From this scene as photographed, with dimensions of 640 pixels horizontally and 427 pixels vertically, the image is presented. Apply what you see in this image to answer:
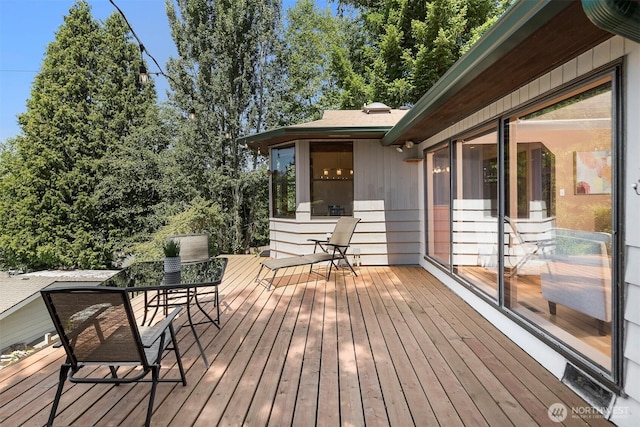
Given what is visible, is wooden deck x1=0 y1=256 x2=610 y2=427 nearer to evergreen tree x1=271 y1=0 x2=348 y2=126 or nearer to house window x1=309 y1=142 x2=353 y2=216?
house window x1=309 y1=142 x2=353 y2=216

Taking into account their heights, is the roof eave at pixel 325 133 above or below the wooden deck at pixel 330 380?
above

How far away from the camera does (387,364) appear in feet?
8.57

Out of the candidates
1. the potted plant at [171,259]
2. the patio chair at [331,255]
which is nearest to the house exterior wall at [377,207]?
the patio chair at [331,255]

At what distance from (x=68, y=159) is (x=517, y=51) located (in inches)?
595

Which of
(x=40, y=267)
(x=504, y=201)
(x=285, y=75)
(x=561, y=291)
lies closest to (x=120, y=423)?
(x=561, y=291)

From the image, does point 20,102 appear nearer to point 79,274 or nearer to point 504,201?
point 79,274

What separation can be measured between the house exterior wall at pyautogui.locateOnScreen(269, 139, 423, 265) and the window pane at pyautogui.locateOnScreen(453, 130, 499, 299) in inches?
69.7

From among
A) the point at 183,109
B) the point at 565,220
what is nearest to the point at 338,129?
the point at 565,220

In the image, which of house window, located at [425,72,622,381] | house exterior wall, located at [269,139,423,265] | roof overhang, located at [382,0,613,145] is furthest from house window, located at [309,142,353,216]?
roof overhang, located at [382,0,613,145]

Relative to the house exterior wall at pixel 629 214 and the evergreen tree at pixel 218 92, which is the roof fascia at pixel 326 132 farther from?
the evergreen tree at pixel 218 92

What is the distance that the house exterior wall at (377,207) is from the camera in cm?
647

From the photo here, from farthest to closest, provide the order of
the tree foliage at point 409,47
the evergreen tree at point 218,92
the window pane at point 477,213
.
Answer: the tree foliage at point 409,47 → the evergreen tree at point 218,92 → the window pane at point 477,213

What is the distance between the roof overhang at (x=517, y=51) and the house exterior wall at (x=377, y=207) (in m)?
2.84

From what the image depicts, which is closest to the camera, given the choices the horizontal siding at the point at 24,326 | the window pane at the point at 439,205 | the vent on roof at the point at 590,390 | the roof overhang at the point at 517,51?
the roof overhang at the point at 517,51
